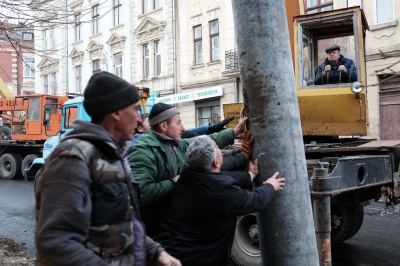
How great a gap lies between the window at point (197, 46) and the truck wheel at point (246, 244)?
55.9ft

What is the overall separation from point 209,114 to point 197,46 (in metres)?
3.53

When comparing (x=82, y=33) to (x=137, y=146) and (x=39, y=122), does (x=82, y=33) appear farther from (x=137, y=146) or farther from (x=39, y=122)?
(x=137, y=146)

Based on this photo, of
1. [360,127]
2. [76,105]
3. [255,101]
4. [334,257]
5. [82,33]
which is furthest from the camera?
[82,33]

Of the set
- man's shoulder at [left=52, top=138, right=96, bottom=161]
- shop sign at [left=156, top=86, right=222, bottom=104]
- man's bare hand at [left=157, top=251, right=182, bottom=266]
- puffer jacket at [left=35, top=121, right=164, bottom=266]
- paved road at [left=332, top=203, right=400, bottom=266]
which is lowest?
paved road at [left=332, top=203, right=400, bottom=266]

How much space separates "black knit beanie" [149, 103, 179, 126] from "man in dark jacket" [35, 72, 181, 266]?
1.14 meters

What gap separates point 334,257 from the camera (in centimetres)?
568

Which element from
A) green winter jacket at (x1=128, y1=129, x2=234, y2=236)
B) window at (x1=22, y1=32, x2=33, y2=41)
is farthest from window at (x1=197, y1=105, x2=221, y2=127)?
green winter jacket at (x1=128, y1=129, x2=234, y2=236)

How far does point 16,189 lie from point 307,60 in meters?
10.4

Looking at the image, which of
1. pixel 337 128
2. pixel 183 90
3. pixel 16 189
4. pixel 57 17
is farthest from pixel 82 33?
pixel 337 128

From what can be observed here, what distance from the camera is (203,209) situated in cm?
261

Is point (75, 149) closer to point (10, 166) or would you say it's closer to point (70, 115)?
point (70, 115)

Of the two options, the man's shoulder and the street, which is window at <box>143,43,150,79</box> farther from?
the man's shoulder

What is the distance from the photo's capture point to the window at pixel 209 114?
67.0ft

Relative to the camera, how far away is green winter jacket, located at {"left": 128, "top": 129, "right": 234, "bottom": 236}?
2.76 metres
